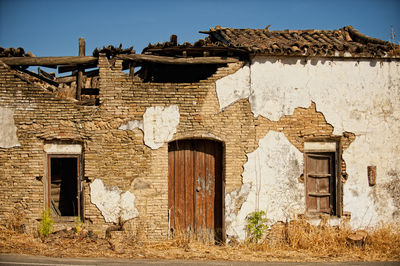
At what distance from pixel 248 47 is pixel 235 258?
4.51 meters

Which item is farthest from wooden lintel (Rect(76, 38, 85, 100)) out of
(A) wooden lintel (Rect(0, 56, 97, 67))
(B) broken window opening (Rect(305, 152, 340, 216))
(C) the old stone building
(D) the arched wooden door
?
(B) broken window opening (Rect(305, 152, 340, 216))

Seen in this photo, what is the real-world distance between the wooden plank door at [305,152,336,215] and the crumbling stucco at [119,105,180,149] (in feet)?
10.7

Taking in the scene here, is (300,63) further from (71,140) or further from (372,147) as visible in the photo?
(71,140)

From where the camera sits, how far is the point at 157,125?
8391mm

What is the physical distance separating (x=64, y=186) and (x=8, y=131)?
175 centimetres

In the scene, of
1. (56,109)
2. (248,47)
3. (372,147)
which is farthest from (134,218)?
(372,147)

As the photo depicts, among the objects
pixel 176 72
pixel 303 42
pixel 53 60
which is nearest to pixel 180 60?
pixel 176 72

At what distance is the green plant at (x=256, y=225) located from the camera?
8.38 meters

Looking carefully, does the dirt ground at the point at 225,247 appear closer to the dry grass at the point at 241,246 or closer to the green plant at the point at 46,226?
the dry grass at the point at 241,246

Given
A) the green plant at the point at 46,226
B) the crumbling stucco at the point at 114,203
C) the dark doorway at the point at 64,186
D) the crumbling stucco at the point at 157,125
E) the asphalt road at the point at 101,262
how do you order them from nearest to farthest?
the asphalt road at the point at 101,262 → the green plant at the point at 46,226 → the crumbling stucco at the point at 114,203 → the crumbling stucco at the point at 157,125 → the dark doorway at the point at 64,186

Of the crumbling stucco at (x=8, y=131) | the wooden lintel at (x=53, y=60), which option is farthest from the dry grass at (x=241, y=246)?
the wooden lintel at (x=53, y=60)

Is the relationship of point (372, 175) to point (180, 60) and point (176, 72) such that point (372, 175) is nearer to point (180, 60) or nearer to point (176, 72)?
point (180, 60)

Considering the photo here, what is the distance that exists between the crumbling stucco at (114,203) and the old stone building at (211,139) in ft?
0.07

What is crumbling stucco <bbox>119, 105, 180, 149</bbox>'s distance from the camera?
8367 millimetres
